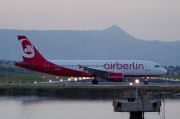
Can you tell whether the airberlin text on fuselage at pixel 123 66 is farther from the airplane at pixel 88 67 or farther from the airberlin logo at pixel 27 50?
the airberlin logo at pixel 27 50

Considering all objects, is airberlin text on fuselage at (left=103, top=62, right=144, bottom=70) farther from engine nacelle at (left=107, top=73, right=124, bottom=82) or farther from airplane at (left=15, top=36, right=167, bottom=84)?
engine nacelle at (left=107, top=73, right=124, bottom=82)

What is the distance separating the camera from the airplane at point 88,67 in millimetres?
93062

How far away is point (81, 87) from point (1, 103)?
14656 millimetres

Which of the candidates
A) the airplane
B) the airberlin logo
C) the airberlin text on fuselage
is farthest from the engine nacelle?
the airberlin logo

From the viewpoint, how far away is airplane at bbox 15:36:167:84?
9306 centimetres

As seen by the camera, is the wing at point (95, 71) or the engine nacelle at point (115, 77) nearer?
the engine nacelle at point (115, 77)

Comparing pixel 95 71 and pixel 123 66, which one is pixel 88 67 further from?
pixel 123 66

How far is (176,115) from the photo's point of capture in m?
59.3

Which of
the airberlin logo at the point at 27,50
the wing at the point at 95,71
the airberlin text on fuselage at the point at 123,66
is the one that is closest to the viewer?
the wing at the point at 95,71

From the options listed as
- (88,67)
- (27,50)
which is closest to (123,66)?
(88,67)

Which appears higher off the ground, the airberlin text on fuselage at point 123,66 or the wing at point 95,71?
the airberlin text on fuselage at point 123,66

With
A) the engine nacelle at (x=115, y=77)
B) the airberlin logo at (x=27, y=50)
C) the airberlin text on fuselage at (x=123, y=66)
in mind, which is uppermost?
the airberlin logo at (x=27, y=50)

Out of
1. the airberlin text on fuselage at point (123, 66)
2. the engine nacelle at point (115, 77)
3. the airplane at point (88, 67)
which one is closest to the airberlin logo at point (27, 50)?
the airplane at point (88, 67)

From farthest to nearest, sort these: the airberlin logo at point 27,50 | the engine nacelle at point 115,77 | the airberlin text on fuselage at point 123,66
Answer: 1. the airberlin text on fuselage at point 123,66
2. the airberlin logo at point 27,50
3. the engine nacelle at point 115,77
